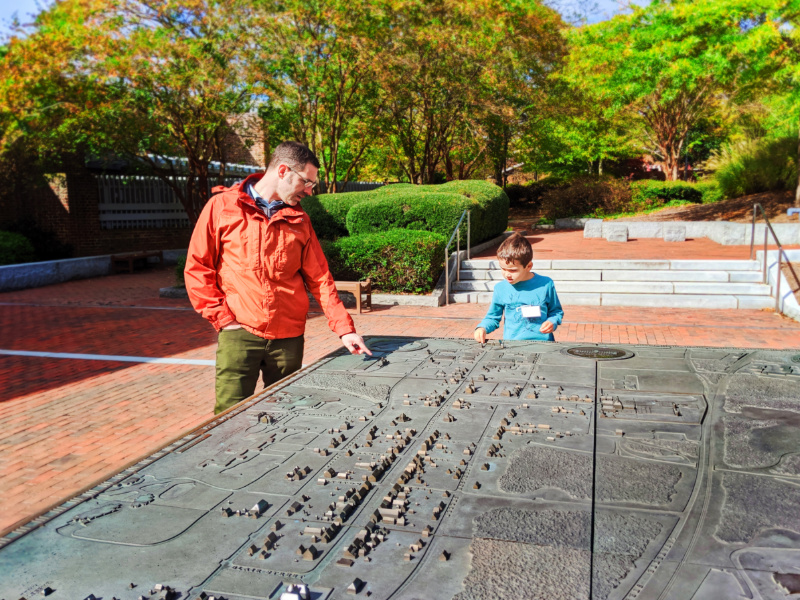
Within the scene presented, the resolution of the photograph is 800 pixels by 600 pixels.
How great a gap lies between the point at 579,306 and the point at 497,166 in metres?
18.6

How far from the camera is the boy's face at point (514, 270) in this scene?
4.04 meters

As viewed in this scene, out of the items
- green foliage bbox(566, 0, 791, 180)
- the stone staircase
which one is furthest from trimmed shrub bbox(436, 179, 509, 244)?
green foliage bbox(566, 0, 791, 180)

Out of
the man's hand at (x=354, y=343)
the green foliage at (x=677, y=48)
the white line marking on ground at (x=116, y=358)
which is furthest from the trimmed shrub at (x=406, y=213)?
the man's hand at (x=354, y=343)

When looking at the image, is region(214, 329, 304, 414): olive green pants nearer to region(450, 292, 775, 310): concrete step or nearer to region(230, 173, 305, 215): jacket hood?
region(230, 173, 305, 215): jacket hood

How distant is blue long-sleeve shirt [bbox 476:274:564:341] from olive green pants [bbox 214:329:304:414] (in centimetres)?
137

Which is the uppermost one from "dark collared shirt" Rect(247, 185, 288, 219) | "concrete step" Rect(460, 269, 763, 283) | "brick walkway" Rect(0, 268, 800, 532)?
"dark collared shirt" Rect(247, 185, 288, 219)

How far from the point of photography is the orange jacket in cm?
319

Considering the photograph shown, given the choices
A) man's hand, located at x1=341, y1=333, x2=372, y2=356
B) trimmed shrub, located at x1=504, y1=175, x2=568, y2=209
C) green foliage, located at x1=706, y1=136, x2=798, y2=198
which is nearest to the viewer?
man's hand, located at x1=341, y1=333, x2=372, y2=356

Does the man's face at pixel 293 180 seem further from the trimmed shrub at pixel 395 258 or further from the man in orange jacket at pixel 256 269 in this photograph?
the trimmed shrub at pixel 395 258

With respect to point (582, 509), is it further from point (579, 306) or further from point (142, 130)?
point (142, 130)

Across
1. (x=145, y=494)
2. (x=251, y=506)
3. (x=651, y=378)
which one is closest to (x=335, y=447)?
(x=251, y=506)

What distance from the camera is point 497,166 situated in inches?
1124

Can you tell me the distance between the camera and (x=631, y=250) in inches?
582

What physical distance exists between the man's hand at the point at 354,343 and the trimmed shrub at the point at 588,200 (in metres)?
20.1
